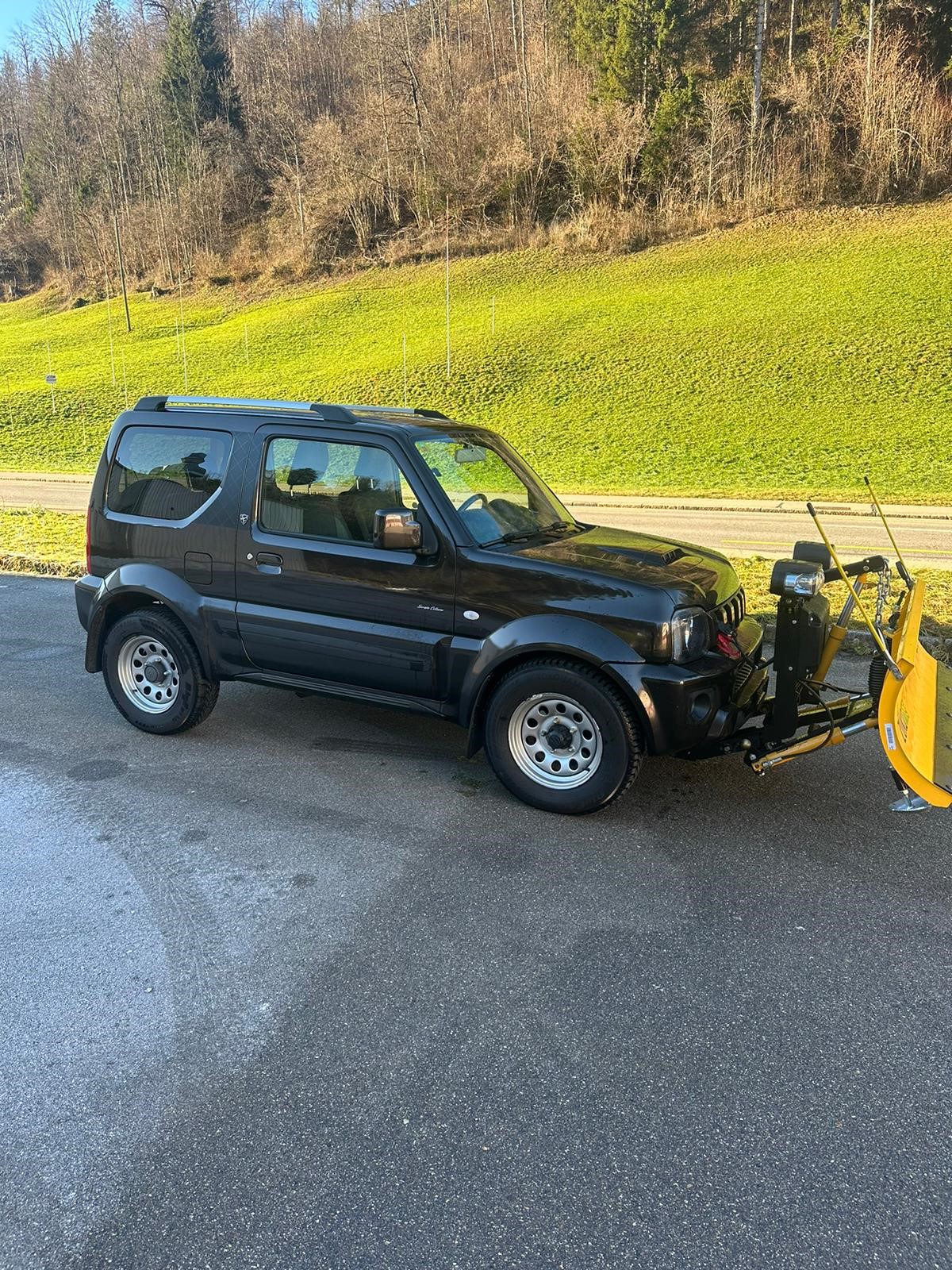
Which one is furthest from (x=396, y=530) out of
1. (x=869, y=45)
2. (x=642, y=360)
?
(x=869, y=45)

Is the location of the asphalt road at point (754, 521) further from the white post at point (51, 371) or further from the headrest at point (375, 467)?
the white post at point (51, 371)

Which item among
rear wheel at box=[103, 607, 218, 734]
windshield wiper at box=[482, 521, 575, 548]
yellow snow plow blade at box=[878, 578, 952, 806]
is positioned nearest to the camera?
yellow snow plow blade at box=[878, 578, 952, 806]

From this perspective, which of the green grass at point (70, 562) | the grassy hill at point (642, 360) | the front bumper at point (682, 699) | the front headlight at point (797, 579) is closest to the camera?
the front headlight at point (797, 579)

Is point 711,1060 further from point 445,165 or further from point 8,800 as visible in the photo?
point 445,165

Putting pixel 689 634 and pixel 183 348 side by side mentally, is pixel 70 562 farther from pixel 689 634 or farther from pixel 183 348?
pixel 183 348

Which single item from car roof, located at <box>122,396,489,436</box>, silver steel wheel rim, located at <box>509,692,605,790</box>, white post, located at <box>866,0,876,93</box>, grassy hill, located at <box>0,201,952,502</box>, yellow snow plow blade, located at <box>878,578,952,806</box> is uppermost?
white post, located at <box>866,0,876,93</box>

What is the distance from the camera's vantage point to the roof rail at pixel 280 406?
501cm

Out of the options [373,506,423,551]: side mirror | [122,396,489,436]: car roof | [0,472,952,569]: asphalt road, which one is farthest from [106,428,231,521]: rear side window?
[0,472,952,569]: asphalt road

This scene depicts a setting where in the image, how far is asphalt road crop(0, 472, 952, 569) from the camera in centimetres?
1200

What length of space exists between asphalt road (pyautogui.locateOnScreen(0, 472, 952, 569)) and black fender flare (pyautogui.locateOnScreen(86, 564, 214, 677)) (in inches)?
315

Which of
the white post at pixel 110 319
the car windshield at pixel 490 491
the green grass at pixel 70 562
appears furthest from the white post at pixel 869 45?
the car windshield at pixel 490 491

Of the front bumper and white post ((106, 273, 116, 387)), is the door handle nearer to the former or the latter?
the front bumper

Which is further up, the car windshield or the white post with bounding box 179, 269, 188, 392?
the white post with bounding box 179, 269, 188, 392

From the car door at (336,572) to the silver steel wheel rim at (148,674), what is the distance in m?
0.69
